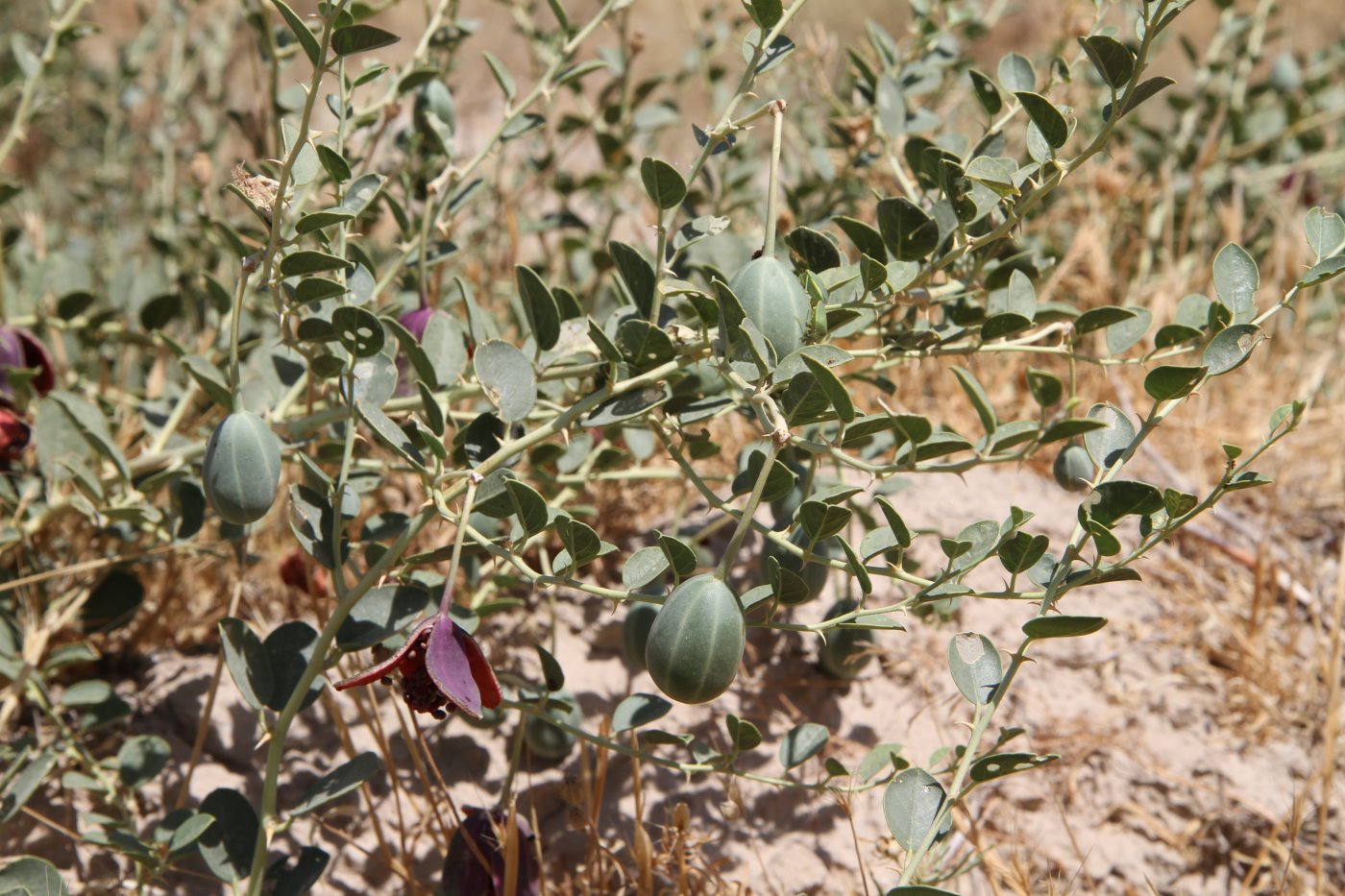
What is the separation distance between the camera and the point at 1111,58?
2.72 feet

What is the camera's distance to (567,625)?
1454 millimetres

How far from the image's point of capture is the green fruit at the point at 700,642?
75 centimetres

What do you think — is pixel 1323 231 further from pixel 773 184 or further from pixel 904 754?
pixel 904 754

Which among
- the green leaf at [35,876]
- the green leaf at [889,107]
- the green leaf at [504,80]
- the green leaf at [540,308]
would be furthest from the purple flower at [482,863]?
the green leaf at [889,107]

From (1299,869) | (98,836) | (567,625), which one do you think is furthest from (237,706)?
(1299,869)

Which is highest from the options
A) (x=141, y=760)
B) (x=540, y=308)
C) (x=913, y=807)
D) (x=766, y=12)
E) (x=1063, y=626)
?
(x=766, y=12)

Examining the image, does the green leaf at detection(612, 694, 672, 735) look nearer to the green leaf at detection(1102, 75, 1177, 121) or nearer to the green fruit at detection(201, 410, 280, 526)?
the green fruit at detection(201, 410, 280, 526)

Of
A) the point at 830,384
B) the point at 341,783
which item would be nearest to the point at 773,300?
the point at 830,384

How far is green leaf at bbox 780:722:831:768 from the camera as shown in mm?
1037

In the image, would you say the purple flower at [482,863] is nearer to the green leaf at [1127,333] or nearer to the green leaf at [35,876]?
the green leaf at [35,876]

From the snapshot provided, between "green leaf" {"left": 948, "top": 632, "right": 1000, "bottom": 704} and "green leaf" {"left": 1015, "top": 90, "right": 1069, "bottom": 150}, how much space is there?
1.28ft

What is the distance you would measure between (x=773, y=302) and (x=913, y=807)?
40 centimetres

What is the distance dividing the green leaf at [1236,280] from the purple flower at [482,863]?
742 mm

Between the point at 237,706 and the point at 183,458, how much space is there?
340mm
